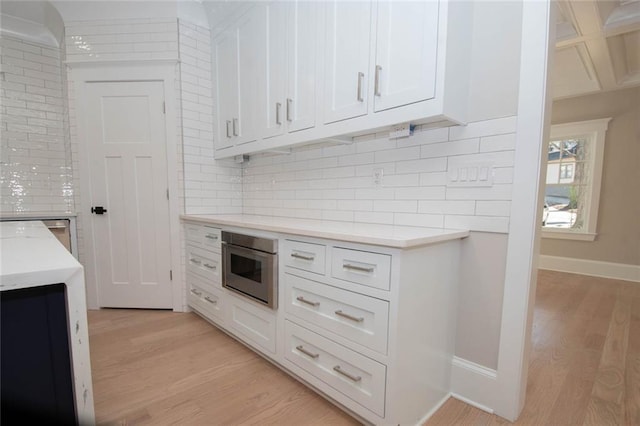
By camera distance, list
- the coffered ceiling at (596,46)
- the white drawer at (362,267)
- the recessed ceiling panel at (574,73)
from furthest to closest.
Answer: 1. the recessed ceiling panel at (574,73)
2. the coffered ceiling at (596,46)
3. the white drawer at (362,267)

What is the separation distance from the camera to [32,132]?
120 inches

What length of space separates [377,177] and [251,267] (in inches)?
39.6

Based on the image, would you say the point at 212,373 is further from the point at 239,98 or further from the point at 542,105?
the point at 542,105

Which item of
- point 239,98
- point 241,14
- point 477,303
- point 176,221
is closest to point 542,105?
point 477,303

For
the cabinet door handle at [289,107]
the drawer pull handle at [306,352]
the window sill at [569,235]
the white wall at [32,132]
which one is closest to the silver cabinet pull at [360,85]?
the cabinet door handle at [289,107]

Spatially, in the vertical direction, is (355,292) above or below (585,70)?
below

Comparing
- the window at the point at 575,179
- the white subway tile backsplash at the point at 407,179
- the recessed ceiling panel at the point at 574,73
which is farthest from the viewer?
the window at the point at 575,179

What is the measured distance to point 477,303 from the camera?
157 centimetres

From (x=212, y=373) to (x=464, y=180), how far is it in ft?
6.04

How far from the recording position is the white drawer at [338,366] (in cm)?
130

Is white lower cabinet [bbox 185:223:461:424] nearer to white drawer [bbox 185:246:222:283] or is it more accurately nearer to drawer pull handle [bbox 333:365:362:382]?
drawer pull handle [bbox 333:365:362:382]

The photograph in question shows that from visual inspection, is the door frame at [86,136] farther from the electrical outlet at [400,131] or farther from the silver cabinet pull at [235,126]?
the electrical outlet at [400,131]

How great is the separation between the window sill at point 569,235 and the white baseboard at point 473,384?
13.6ft

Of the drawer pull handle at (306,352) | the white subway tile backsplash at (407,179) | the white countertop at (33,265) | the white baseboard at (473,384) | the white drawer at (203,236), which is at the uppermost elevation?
the white subway tile backsplash at (407,179)
